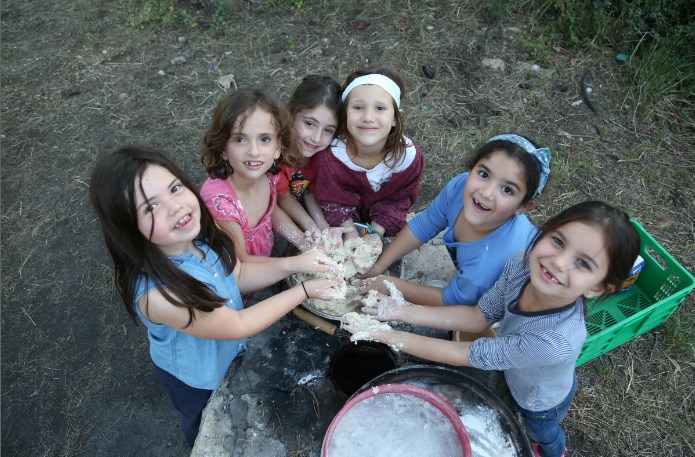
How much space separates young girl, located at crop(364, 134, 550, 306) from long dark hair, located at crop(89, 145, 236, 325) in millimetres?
916

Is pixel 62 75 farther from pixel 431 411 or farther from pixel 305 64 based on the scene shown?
pixel 431 411

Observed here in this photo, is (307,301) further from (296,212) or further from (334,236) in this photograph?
(296,212)

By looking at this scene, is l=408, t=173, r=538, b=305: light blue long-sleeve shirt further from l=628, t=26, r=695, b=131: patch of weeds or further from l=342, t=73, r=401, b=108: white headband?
l=628, t=26, r=695, b=131: patch of weeds

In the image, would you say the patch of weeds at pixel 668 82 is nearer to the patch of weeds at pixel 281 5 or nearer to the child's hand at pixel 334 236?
the child's hand at pixel 334 236

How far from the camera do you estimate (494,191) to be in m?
1.89

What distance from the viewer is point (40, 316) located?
3.12 m

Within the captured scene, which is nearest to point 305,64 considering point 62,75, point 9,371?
point 62,75

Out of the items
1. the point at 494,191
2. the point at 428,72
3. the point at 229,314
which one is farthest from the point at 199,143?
the point at 494,191

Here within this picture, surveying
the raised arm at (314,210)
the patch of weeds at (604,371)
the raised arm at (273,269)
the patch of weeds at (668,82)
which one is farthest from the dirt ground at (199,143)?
the raised arm at (273,269)

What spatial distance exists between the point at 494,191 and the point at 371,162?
0.85 meters

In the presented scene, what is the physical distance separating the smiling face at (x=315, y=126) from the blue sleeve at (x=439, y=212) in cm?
62

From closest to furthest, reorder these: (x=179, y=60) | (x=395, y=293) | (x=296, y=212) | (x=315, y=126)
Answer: (x=395, y=293), (x=315, y=126), (x=296, y=212), (x=179, y=60)

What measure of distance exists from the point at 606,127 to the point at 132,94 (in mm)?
3900

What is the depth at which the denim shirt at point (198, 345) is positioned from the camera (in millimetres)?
1804
